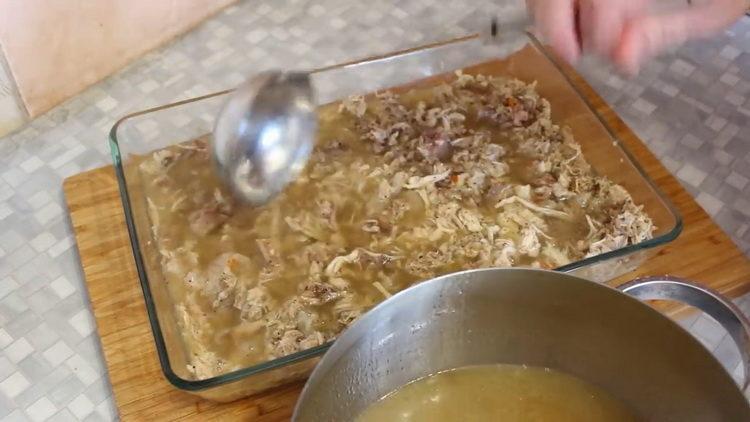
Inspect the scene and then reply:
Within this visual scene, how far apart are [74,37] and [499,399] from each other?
31.4 inches

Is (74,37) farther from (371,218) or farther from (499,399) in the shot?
(499,399)

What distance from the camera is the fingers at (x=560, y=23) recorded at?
771 mm

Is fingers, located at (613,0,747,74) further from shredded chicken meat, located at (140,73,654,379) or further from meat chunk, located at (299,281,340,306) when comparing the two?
meat chunk, located at (299,281,340,306)

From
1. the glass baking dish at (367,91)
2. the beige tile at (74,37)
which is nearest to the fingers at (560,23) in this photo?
the glass baking dish at (367,91)

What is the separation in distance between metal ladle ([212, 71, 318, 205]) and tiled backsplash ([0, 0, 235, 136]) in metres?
0.34

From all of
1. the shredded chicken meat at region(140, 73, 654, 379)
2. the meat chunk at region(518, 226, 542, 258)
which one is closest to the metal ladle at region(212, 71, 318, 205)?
the shredded chicken meat at region(140, 73, 654, 379)

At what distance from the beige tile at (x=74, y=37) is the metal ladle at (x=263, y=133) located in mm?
339

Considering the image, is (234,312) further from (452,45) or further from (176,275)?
(452,45)

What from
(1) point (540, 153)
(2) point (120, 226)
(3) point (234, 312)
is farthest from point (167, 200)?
(1) point (540, 153)

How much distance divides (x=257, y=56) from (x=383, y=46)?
0.20 metres

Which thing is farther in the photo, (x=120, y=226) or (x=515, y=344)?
(x=120, y=226)

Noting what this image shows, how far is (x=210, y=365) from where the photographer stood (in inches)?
31.3

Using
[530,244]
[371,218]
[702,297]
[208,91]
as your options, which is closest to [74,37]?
[208,91]

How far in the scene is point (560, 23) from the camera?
77 cm
